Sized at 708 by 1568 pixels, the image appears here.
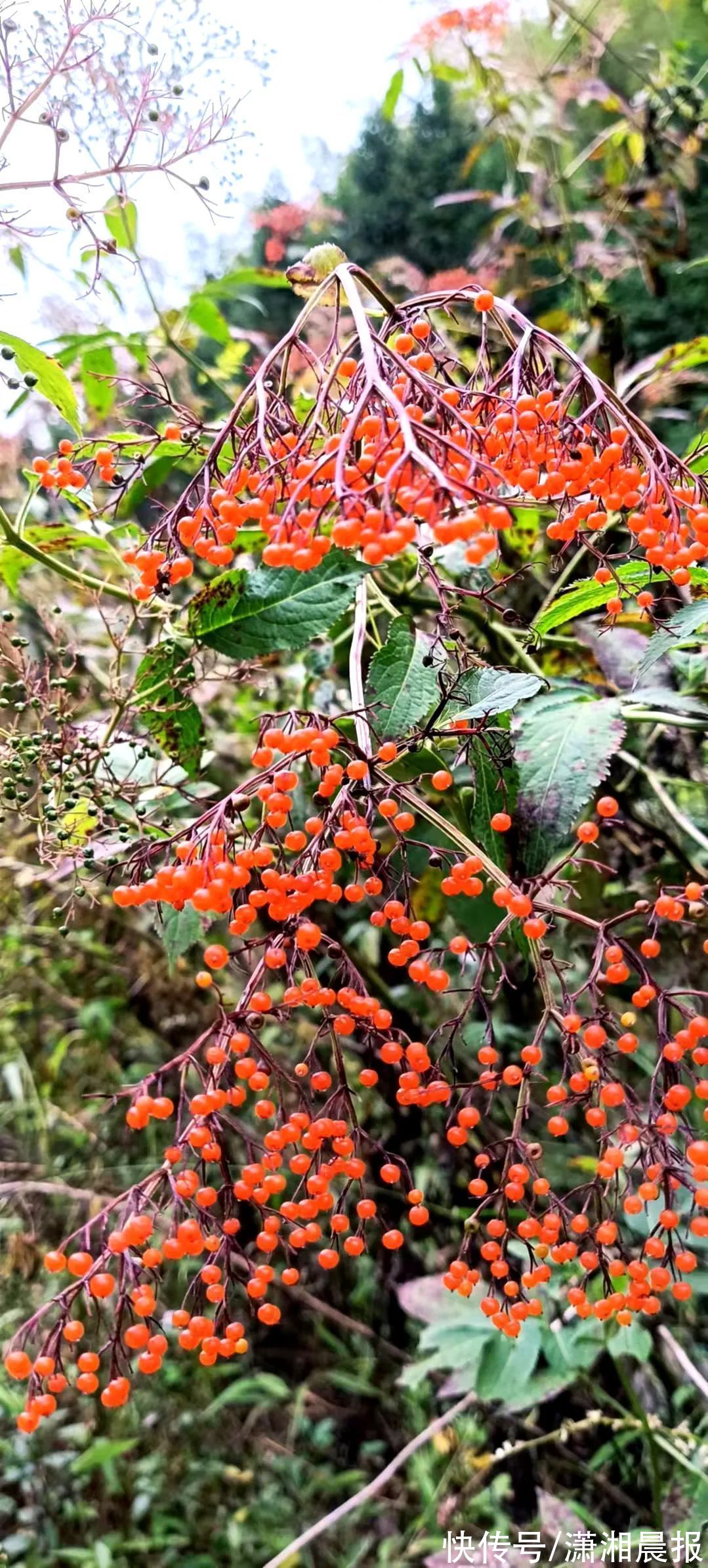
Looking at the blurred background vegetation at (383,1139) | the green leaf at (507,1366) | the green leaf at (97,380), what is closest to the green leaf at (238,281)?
the blurred background vegetation at (383,1139)

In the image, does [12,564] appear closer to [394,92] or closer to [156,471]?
[156,471]

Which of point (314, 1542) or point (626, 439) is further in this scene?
point (314, 1542)

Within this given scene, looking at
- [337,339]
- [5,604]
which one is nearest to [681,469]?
[337,339]

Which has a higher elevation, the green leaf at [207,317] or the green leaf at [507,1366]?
the green leaf at [207,317]

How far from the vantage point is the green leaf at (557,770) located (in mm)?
550

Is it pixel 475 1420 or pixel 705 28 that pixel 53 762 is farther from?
pixel 705 28

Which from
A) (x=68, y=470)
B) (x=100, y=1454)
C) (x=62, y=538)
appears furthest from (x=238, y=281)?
(x=100, y=1454)

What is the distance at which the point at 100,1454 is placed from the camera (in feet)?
4.05

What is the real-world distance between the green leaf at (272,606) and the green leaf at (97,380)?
0.36 m

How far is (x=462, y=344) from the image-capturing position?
1228 millimetres

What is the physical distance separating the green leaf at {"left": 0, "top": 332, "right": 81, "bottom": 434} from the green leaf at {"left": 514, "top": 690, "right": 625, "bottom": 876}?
38 centimetres

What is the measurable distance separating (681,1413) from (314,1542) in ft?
1.90

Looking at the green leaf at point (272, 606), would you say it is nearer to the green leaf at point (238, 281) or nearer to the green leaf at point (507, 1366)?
the green leaf at point (238, 281)

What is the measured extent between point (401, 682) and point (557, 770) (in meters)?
0.11
